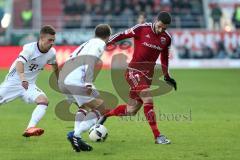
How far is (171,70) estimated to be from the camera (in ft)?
104

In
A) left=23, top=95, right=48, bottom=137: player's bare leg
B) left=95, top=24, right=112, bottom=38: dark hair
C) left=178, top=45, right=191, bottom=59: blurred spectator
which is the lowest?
left=178, top=45, right=191, bottom=59: blurred spectator

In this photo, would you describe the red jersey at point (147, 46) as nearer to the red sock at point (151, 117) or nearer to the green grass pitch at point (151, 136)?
the red sock at point (151, 117)

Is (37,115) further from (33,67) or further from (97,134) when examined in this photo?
(97,134)

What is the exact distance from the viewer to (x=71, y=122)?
14.4m

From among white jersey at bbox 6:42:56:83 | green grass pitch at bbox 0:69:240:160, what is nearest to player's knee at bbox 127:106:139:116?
green grass pitch at bbox 0:69:240:160

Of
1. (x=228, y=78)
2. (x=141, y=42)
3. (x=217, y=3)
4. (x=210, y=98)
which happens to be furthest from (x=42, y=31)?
(x=217, y=3)

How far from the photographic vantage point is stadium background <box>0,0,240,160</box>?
10820 mm

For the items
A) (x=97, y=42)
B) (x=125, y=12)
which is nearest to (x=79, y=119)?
(x=97, y=42)

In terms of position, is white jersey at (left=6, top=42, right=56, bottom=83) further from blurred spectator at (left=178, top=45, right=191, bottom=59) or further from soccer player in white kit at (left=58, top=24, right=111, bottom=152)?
blurred spectator at (left=178, top=45, right=191, bottom=59)

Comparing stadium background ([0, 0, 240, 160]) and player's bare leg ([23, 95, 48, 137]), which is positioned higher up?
player's bare leg ([23, 95, 48, 137])

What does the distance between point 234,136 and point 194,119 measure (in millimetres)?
2789

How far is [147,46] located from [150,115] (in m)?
1.36

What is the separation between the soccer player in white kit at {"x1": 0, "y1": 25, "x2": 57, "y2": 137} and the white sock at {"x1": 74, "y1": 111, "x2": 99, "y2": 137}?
3.10ft

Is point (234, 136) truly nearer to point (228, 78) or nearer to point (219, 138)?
point (219, 138)
